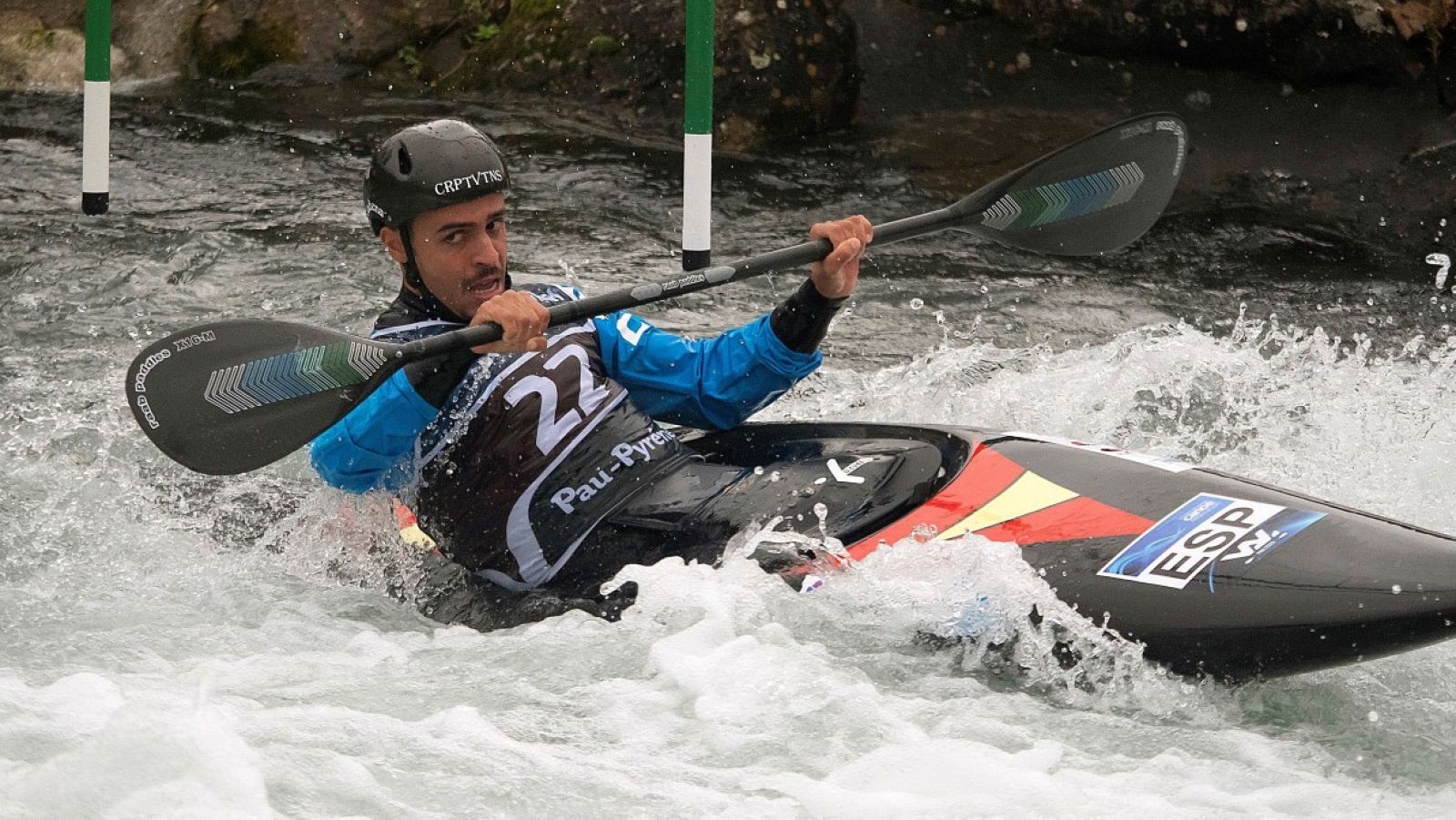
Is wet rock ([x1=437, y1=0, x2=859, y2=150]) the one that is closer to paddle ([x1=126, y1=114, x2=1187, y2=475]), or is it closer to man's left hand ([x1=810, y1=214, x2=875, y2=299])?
man's left hand ([x1=810, y1=214, x2=875, y2=299])

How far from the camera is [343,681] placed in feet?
10.3

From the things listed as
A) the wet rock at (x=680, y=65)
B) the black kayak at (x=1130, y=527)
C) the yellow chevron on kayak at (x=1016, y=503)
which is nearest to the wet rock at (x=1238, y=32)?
the wet rock at (x=680, y=65)

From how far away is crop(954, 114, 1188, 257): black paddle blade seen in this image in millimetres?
4273

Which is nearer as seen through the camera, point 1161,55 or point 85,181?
point 85,181

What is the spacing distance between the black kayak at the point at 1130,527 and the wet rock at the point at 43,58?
244 inches

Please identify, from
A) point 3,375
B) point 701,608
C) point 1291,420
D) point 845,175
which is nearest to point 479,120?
point 845,175

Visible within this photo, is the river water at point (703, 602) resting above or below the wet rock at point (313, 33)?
below

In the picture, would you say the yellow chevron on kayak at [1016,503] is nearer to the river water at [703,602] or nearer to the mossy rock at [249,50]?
the river water at [703,602]

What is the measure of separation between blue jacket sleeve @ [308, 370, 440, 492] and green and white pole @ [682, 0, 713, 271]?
63.7 inches

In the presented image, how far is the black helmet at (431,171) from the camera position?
11.2ft

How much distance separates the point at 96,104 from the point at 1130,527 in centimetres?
→ 338

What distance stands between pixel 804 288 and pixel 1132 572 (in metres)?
1.02

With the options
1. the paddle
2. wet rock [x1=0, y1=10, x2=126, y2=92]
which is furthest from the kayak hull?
wet rock [x1=0, y1=10, x2=126, y2=92]

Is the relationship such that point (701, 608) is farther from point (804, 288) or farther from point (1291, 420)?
point (1291, 420)
